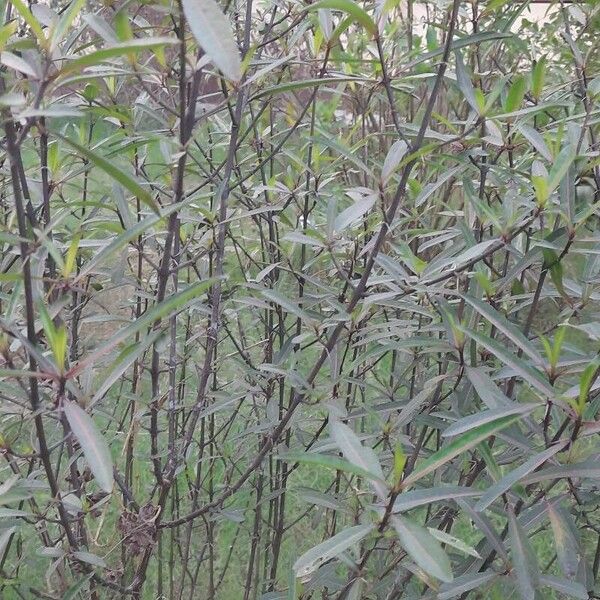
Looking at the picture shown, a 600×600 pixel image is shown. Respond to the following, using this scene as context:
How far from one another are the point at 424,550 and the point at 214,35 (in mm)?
524

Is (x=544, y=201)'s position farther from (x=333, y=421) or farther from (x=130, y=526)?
(x=130, y=526)

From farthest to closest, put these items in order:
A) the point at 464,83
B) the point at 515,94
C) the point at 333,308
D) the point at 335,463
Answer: the point at 333,308 → the point at 464,83 → the point at 515,94 → the point at 335,463

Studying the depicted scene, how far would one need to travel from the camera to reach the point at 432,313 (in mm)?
1190

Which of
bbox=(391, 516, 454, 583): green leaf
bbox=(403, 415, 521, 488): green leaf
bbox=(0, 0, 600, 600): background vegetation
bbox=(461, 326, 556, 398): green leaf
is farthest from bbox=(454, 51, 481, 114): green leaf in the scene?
bbox=(391, 516, 454, 583): green leaf

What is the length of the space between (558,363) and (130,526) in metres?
0.65

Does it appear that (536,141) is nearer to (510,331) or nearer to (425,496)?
(510,331)

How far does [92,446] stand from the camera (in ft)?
2.70

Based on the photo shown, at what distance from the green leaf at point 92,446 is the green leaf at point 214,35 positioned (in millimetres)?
414

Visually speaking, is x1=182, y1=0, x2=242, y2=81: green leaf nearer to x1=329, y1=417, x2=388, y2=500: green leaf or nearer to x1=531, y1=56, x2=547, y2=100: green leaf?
x1=329, y1=417, x2=388, y2=500: green leaf

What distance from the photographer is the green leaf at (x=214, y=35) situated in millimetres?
618

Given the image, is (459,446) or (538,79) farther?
(538,79)

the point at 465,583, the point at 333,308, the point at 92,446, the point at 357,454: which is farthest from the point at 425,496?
the point at 333,308

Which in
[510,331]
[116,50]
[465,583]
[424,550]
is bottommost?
[465,583]

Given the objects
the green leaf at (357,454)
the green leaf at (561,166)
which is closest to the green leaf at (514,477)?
the green leaf at (357,454)
